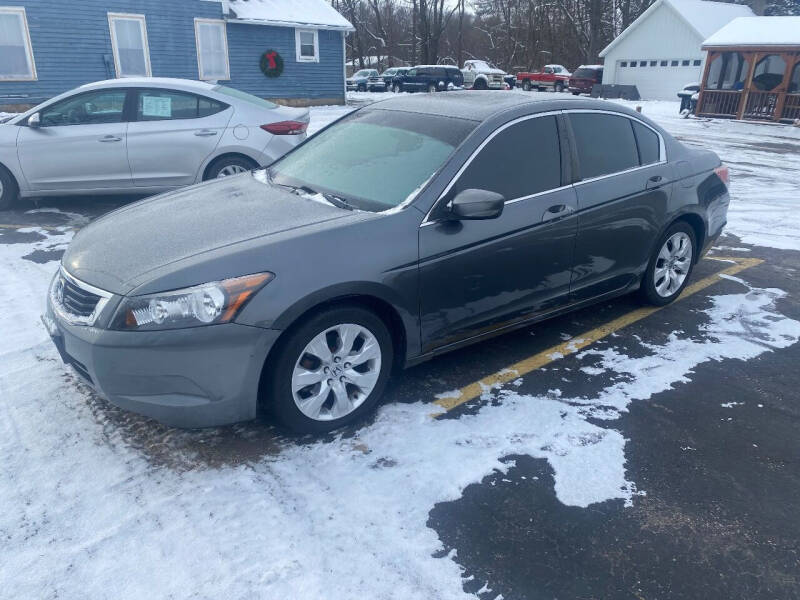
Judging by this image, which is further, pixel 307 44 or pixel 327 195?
pixel 307 44

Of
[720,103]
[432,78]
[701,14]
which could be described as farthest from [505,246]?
[701,14]

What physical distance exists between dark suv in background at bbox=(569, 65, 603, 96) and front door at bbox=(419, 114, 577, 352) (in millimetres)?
36261

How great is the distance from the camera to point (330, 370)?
3182 mm

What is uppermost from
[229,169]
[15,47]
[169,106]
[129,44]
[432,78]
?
[129,44]

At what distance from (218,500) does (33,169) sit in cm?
618

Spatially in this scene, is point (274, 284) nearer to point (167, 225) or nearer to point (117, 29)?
point (167, 225)

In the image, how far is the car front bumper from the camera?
277 cm

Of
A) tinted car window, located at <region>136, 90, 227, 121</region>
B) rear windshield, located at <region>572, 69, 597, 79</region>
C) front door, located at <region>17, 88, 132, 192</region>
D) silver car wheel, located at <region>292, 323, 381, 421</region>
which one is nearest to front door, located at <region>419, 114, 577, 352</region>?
silver car wheel, located at <region>292, 323, 381, 421</region>

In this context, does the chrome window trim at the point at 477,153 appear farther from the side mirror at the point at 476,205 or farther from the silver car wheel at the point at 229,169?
the silver car wheel at the point at 229,169

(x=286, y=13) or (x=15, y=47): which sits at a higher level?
(x=286, y=13)

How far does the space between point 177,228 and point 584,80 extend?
38.2 metres

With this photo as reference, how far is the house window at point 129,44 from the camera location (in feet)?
61.7

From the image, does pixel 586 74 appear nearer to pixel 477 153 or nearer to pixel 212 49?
pixel 212 49

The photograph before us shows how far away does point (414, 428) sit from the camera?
3.34m
